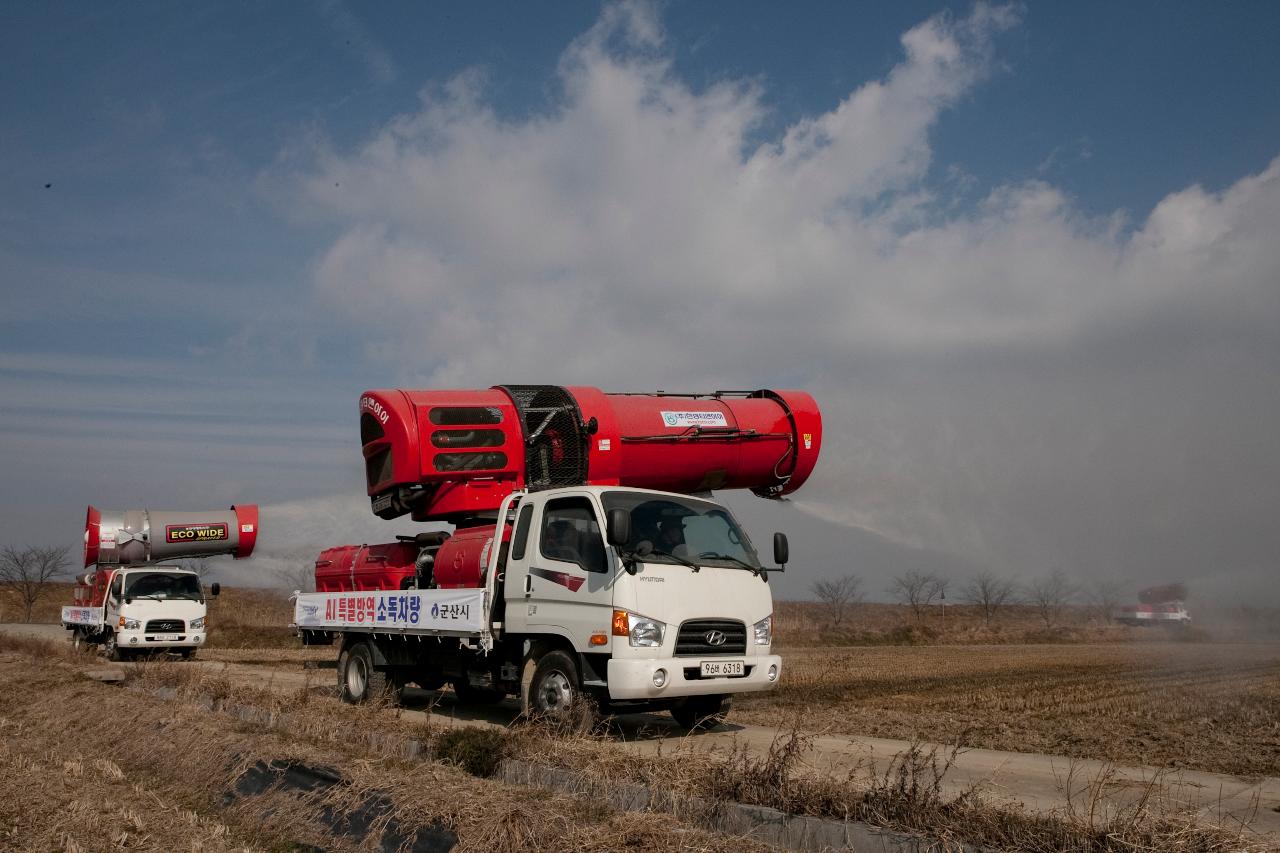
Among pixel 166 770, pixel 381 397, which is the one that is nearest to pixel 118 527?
pixel 381 397

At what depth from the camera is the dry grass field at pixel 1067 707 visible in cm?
1018

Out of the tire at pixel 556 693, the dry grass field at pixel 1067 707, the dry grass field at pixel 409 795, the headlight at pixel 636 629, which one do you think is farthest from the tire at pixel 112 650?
the headlight at pixel 636 629

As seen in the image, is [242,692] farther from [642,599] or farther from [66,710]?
[642,599]

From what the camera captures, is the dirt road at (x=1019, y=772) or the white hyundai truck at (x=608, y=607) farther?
the white hyundai truck at (x=608, y=607)

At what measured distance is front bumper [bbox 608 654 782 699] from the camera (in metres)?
9.57

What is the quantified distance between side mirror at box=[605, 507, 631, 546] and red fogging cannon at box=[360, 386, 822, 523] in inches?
121

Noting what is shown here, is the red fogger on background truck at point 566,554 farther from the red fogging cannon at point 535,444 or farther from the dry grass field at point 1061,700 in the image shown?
the dry grass field at point 1061,700

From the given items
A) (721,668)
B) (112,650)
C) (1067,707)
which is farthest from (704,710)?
(112,650)

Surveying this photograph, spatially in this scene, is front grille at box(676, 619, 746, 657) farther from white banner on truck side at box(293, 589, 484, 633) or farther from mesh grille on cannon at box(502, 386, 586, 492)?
mesh grille on cannon at box(502, 386, 586, 492)

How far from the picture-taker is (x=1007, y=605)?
92.1m

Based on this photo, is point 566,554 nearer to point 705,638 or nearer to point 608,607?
point 608,607

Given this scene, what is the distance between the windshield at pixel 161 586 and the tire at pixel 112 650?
4.18ft

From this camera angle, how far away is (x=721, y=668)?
10227mm

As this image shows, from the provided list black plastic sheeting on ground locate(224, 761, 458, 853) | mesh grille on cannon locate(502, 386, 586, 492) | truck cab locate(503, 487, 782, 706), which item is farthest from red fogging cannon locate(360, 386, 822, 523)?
black plastic sheeting on ground locate(224, 761, 458, 853)
